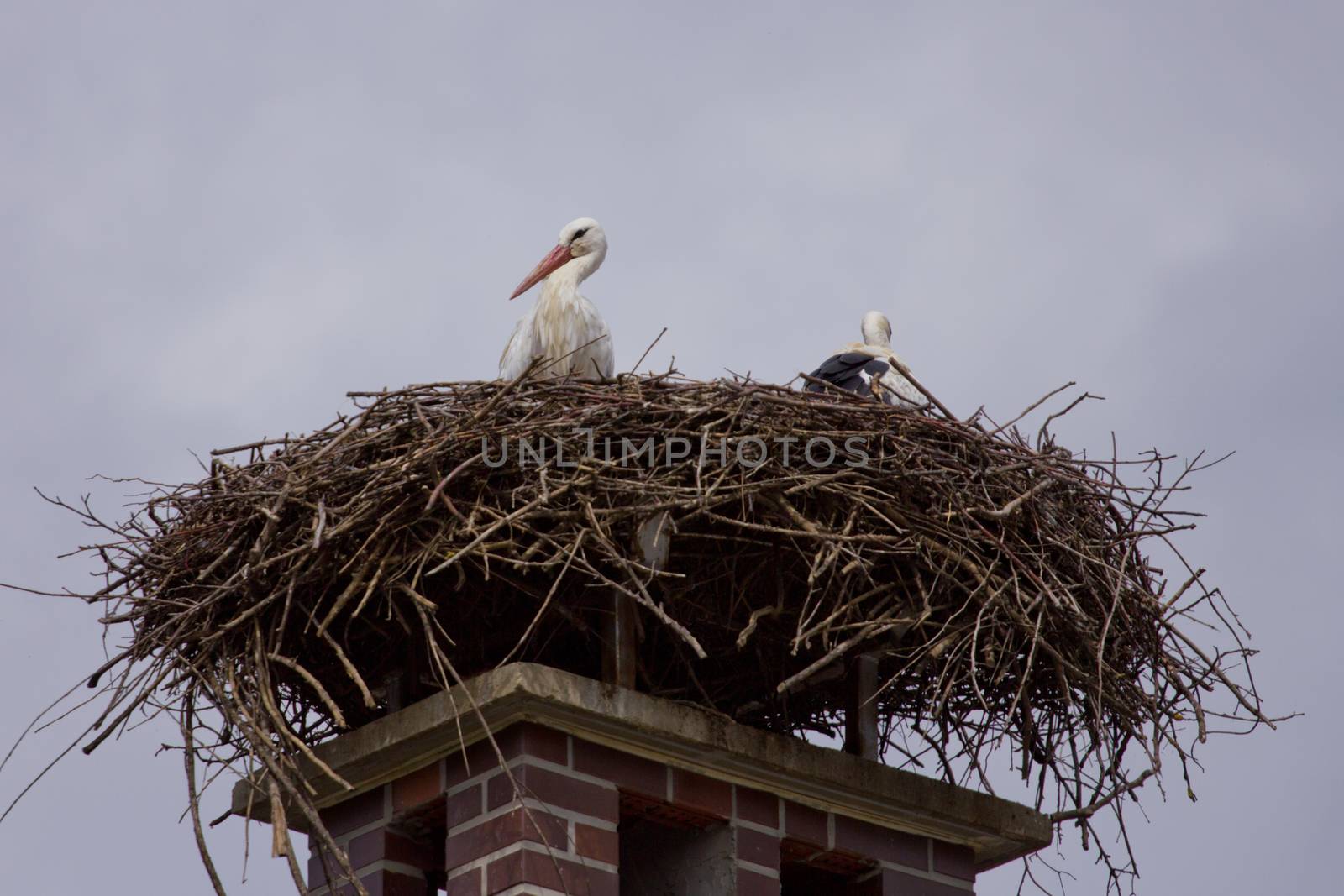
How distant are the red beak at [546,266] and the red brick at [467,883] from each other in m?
4.17

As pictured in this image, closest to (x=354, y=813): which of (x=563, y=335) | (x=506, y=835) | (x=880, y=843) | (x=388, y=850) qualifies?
(x=388, y=850)

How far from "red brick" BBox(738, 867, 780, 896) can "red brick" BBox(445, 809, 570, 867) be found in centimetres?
75

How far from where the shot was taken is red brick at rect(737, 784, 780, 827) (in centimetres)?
862

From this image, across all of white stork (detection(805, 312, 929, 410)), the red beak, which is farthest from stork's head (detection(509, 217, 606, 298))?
white stork (detection(805, 312, 929, 410))

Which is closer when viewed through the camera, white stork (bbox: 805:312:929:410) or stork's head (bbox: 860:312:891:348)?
white stork (bbox: 805:312:929:410)

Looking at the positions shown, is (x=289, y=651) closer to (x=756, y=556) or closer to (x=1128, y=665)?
(x=756, y=556)

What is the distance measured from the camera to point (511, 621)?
9.23 metres

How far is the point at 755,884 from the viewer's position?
848 centimetres

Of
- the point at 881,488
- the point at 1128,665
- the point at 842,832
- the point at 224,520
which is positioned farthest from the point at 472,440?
the point at 1128,665

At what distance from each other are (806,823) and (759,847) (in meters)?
0.28

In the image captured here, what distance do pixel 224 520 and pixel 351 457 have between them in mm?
500

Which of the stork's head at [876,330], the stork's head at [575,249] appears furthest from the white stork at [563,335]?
the stork's head at [876,330]

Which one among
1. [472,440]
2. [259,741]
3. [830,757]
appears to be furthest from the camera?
[830,757]

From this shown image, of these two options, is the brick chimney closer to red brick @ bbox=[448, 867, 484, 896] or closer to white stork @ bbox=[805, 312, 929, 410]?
red brick @ bbox=[448, 867, 484, 896]
